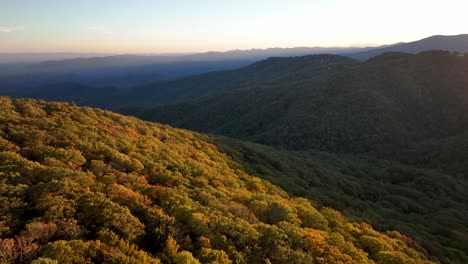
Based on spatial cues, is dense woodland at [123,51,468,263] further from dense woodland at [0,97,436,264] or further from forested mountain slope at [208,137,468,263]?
dense woodland at [0,97,436,264]

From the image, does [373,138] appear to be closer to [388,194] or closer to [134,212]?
[388,194]

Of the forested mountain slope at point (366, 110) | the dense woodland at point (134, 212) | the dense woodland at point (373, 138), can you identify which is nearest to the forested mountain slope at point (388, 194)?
the dense woodland at point (373, 138)

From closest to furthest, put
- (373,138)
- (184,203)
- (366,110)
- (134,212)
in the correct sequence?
(134,212), (184,203), (373,138), (366,110)

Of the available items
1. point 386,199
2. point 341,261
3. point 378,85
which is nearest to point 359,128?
point 378,85

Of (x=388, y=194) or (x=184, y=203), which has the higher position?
(x=184, y=203)

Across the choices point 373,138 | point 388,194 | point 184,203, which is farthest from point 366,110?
point 184,203
